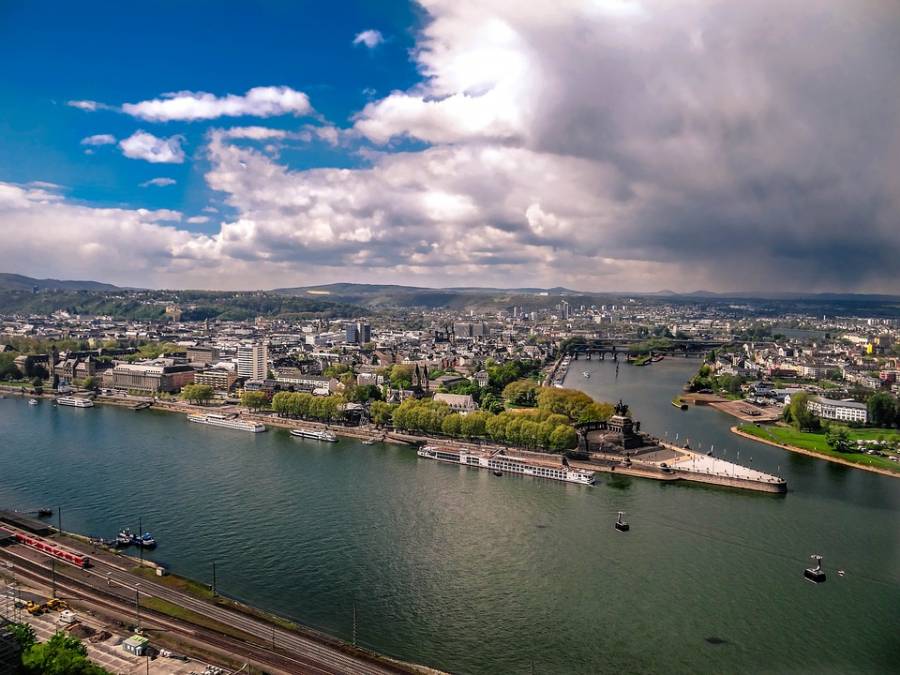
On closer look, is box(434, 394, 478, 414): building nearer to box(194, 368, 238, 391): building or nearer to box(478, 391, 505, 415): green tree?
box(478, 391, 505, 415): green tree

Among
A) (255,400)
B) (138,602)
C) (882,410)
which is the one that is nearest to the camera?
(138,602)

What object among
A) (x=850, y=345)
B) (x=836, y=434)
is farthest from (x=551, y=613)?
(x=850, y=345)

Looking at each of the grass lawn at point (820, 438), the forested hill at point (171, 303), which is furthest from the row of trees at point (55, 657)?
the forested hill at point (171, 303)

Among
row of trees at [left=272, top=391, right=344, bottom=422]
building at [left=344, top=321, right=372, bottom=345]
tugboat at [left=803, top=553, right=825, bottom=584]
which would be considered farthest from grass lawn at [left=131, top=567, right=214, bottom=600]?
building at [left=344, top=321, right=372, bottom=345]

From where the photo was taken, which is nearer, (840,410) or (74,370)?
(840,410)

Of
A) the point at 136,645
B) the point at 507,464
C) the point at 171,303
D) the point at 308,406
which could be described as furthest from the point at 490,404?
the point at 171,303

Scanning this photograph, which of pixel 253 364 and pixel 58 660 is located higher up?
pixel 253 364

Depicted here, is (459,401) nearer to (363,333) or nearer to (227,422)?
(227,422)
